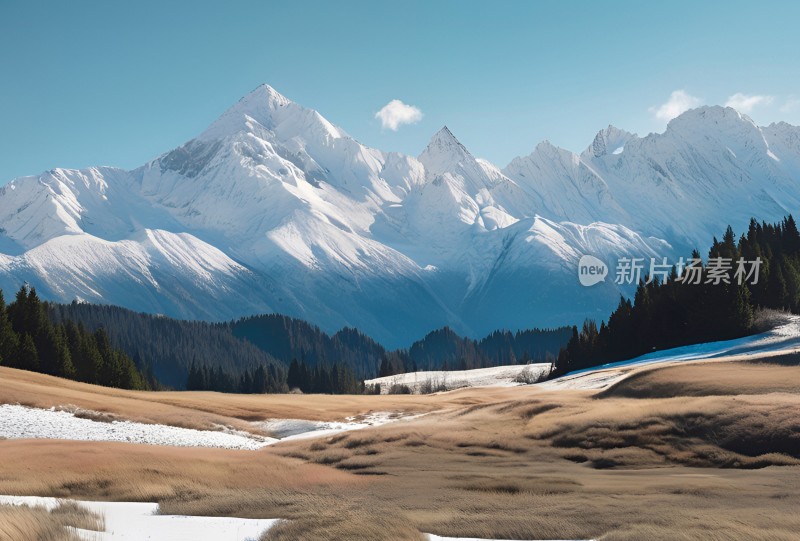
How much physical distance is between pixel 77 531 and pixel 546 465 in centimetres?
1657

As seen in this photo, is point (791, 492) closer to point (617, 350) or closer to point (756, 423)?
point (756, 423)

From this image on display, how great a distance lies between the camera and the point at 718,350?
8762 cm

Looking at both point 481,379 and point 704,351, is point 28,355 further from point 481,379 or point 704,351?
point 481,379

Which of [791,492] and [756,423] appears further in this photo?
[756,423]

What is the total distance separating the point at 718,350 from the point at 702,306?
Answer: 1757cm

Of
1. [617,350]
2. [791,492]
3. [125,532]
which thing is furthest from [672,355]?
[125,532]

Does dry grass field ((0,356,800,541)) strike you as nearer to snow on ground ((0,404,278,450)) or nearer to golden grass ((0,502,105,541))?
golden grass ((0,502,105,541))

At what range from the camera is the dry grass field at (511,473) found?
16188mm

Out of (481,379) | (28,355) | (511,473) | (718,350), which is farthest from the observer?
(481,379)

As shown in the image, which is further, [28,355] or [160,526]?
[28,355]

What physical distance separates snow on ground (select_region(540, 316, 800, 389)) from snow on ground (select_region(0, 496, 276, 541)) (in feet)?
196

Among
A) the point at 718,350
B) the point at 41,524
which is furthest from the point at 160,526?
the point at 718,350

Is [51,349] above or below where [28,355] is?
above

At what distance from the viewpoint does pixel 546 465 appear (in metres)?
26.7
